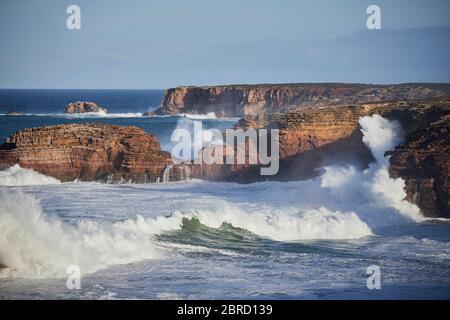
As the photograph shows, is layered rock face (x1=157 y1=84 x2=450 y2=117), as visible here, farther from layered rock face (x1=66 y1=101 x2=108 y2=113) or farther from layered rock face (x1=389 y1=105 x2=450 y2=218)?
layered rock face (x1=389 y1=105 x2=450 y2=218)

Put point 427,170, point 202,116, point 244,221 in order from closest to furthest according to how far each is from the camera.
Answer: point 244,221 → point 427,170 → point 202,116

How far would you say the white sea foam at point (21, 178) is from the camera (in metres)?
31.9

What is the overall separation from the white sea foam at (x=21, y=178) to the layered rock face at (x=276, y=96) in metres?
25.0

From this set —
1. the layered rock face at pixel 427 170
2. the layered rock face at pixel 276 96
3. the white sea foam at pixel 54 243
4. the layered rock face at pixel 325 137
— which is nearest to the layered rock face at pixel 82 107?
the layered rock face at pixel 276 96

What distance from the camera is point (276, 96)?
66.0 meters

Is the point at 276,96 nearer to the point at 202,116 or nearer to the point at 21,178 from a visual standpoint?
the point at 202,116

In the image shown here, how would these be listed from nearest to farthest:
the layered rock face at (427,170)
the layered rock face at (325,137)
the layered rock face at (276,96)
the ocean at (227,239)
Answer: the ocean at (227,239) < the layered rock face at (427,170) < the layered rock face at (325,137) < the layered rock face at (276,96)

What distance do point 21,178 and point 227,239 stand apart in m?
13.1

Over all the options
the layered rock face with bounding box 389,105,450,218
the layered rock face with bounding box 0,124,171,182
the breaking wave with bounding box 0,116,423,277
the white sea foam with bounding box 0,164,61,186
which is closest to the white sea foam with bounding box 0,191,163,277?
the breaking wave with bounding box 0,116,423,277

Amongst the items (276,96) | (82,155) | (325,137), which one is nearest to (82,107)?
(276,96)

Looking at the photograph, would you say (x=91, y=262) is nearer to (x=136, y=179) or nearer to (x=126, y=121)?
(x=136, y=179)

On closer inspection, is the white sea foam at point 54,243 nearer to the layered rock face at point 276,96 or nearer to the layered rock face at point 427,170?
the layered rock face at point 427,170

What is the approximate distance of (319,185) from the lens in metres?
29.8
